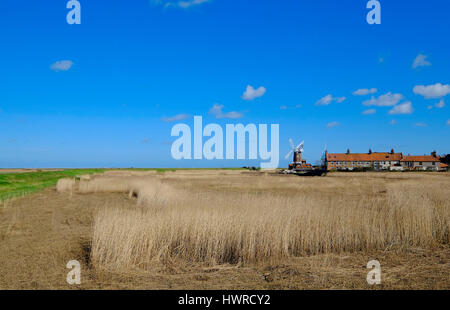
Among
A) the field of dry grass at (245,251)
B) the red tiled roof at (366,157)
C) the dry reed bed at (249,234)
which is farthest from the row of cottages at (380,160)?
the field of dry grass at (245,251)

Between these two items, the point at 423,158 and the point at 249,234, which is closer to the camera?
the point at 249,234

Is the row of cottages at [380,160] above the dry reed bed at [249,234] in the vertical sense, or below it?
above

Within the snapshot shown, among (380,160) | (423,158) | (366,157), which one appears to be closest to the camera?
(380,160)

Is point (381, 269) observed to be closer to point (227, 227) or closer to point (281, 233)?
point (281, 233)

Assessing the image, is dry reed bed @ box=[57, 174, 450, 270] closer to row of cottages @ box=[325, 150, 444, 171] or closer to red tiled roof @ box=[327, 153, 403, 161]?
row of cottages @ box=[325, 150, 444, 171]

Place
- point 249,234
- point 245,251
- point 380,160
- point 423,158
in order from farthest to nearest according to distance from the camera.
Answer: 1. point 423,158
2. point 380,160
3. point 249,234
4. point 245,251

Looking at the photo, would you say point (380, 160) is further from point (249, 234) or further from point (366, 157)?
point (249, 234)

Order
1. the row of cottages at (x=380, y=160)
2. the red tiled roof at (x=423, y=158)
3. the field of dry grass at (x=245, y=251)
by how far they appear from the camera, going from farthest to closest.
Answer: the red tiled roof at (x=423, y=158)
the row of cottages at (x=380, y=160)
the field of dry grass at (x=245, y=251)

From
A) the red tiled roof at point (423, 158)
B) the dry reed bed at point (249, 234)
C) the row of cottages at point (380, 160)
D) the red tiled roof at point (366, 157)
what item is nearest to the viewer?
the dry reed bed at point (249, 234)

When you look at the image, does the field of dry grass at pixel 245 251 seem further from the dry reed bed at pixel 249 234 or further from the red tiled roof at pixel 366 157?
the red tiled roof at pixel 366 157

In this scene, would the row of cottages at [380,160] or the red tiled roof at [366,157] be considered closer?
the row of cottages at [380,160]

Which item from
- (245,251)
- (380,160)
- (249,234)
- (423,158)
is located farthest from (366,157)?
(245,251)
